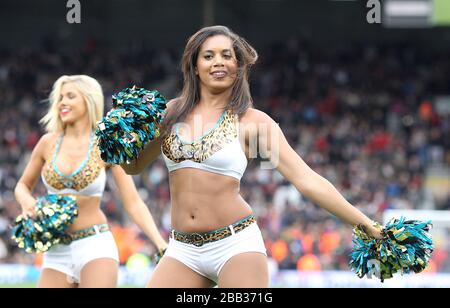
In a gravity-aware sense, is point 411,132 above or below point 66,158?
above

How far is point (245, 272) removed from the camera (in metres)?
3.98

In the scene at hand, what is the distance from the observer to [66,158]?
220 inches

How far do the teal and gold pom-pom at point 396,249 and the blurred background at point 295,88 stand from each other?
344 inches

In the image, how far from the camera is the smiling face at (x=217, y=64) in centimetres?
416

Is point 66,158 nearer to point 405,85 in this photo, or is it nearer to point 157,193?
point 157,193

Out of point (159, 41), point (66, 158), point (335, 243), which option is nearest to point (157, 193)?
point (335, 243)

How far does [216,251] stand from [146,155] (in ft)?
2.01

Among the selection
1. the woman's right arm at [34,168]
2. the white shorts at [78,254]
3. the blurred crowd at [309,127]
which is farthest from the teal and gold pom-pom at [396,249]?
the blurred crowd at [309,127]

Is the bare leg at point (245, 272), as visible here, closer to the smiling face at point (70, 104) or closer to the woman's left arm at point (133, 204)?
the woman's left arm at point (133, 204)

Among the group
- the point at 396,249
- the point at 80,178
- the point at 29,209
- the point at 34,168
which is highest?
the point at 34,168

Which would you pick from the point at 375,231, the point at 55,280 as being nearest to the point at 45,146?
the point at 55,280

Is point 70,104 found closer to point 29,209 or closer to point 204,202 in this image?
point 29,209
